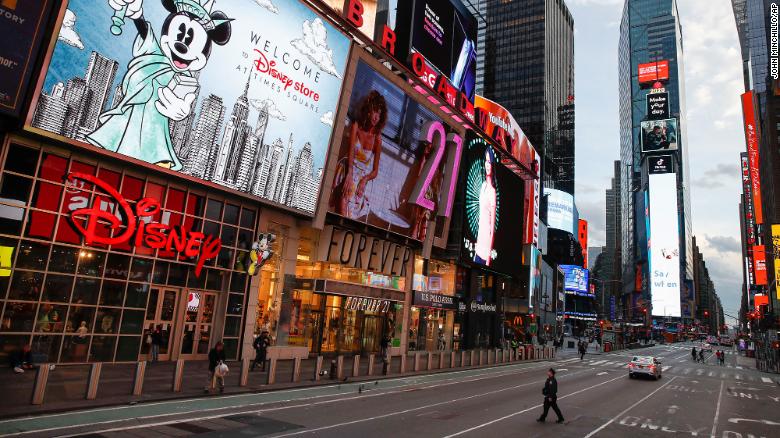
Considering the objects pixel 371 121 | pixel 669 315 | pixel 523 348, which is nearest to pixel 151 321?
pixel 371 121

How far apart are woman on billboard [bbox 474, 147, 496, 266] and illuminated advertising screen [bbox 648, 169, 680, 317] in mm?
170213

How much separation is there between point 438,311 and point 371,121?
2108 centimetres

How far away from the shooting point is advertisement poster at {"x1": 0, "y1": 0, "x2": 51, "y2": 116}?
16203 millimetres

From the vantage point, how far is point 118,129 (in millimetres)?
19172

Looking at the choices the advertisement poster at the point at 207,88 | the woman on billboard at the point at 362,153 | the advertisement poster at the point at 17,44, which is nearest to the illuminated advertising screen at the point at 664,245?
the woman on billboard at the point at 362,153

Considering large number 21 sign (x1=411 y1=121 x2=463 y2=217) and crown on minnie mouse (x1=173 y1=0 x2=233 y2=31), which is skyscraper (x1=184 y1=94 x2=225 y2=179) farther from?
large number 21 sign (x1=411 y1=121 x2=463 y2=217)

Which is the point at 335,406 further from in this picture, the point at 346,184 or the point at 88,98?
the point at 346,184

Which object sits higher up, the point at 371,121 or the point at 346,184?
the point at 371,121

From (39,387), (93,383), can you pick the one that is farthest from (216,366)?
(39,387)

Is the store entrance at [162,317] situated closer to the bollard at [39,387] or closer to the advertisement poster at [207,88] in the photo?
the advertisement poster at [207,88]

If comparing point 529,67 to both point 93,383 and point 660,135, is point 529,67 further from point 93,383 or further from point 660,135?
point 93,383

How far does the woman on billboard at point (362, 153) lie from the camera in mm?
30891

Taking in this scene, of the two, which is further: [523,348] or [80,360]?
[523,348]

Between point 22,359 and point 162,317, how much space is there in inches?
262
